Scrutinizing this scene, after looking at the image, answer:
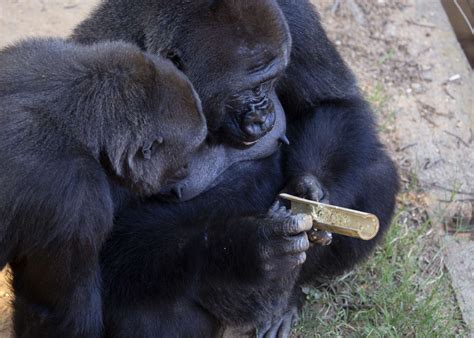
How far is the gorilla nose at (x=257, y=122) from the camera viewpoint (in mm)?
3980

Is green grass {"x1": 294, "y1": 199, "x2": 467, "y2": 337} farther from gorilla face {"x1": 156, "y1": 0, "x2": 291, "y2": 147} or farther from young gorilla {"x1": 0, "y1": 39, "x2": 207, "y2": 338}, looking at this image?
young gorilla {"x1": 0, "y1": 39, "x2": 207, "y2": 338}

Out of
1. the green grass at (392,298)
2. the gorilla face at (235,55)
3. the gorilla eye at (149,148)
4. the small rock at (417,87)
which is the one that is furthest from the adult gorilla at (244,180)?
the small rock at (417,87)

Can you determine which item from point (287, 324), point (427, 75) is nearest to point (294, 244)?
point (287, 324)

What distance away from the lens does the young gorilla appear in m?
3.44

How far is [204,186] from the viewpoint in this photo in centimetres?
433

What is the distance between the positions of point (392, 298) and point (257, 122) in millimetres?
1435

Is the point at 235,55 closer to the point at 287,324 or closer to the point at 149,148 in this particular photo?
the point at 149,148

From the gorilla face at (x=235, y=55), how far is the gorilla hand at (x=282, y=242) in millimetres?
481

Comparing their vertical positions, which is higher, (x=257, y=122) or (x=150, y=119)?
(x=150, y=119)

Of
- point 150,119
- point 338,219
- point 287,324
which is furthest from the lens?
point 287,324

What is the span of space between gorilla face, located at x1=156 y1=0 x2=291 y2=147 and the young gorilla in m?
0.22

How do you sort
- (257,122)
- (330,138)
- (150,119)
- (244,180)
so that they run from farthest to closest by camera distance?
(330,138), (244,180), (257,122), (150,119)

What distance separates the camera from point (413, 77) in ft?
20.6

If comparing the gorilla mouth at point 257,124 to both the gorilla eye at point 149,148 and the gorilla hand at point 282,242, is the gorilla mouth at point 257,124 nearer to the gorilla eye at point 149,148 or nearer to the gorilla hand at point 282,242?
the gorilla hand at point 282,242
